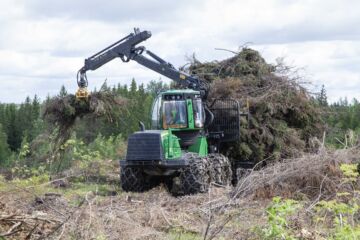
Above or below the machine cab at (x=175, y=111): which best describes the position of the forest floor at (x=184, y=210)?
below

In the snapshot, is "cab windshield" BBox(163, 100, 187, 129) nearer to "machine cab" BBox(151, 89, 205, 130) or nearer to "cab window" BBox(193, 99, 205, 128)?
"machine cab" BBox(151, 89, 205, 130)

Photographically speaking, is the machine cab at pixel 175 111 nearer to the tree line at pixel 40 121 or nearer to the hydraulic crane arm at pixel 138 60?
the hydraulic crane arm at pixel 138 60

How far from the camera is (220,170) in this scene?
16.1 meters

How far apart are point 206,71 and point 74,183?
5.76 metres

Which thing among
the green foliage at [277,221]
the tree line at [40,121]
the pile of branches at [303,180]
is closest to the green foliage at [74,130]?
the tree line at [40,121]

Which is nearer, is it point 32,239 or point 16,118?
point 32,239

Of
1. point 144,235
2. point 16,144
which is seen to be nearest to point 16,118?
point 16,144

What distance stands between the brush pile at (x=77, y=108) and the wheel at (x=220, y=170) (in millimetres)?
3025

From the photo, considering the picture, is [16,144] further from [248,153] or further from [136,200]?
[136,200]

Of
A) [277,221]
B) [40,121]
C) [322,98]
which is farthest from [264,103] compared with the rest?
[40,121]

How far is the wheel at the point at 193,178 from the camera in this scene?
14.4 meters

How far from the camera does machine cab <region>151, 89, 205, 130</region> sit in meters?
16.0

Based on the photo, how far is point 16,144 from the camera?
67500mm

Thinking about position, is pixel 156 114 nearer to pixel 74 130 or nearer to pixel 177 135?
pixel 177 135
